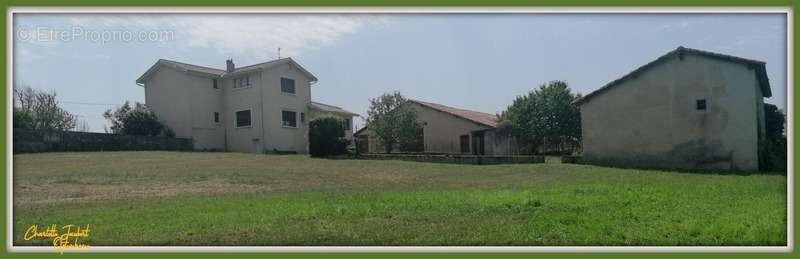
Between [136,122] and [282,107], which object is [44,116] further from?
[282,107]

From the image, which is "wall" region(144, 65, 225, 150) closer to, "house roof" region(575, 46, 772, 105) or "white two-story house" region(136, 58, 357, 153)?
"white two-story house" region(136, 58, 357, 153)

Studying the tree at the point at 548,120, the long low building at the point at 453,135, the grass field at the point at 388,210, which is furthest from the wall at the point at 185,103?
the tree at the point at 548,120

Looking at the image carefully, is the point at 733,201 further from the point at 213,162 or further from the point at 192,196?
the point at 213,162

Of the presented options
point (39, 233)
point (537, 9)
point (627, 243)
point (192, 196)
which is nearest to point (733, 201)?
point (627, 243)

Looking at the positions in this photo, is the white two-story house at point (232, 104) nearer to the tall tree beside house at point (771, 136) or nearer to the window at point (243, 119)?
the window at point (243, 119)

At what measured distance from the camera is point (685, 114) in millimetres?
20281

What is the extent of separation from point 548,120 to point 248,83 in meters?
18.1

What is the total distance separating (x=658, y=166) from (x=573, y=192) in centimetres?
1092

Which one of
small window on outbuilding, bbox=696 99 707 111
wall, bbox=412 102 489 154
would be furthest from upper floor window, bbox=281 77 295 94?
small window on outbuilding, bbox=696 99 707 111

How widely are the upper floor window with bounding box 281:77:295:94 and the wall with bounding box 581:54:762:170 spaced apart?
56.9 ft

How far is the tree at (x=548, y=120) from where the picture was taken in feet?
108

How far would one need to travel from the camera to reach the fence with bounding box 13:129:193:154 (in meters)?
22.6

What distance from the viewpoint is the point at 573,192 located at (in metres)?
→ 11.8

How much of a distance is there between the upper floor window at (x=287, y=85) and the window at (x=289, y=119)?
1273 millimetres
